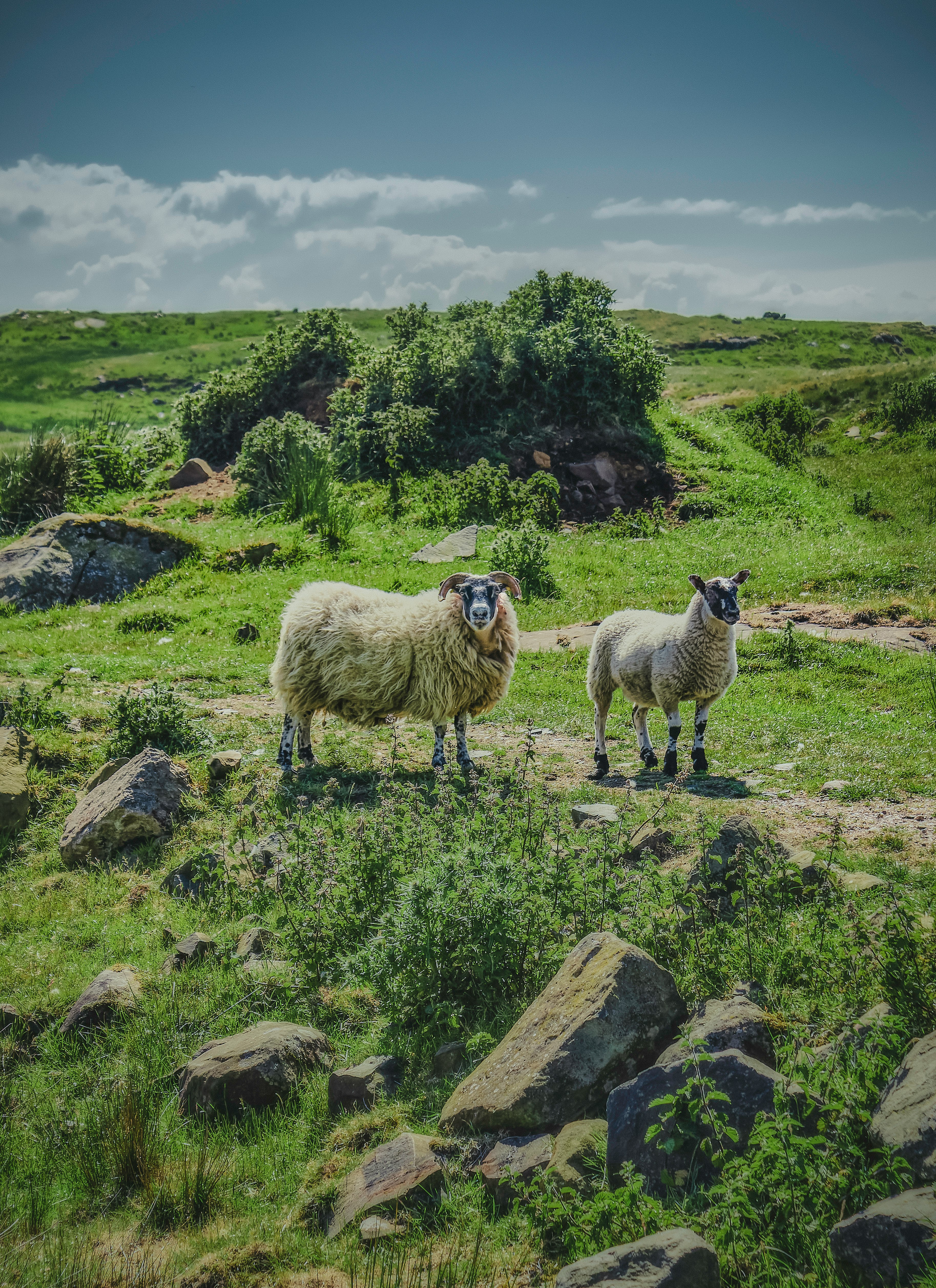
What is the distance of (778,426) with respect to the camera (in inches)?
1238

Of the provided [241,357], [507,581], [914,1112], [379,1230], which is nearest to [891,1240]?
[914,1112]

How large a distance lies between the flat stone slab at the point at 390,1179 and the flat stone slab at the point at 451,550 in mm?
15992

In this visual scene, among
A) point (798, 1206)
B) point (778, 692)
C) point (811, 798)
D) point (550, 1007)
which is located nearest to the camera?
point (798, 1206)

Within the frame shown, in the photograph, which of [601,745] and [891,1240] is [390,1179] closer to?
[891,1240]

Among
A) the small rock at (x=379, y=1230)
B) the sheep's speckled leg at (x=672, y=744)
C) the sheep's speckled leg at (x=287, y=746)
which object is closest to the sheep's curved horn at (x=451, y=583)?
the sheep's speckled leg at (x=287, y=746)

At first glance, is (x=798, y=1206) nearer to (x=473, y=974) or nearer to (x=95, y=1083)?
(x=473, y=974)

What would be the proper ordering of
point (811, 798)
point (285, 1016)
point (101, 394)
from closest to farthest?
point (285, 1016) → point (811, 798) → point (101, 394)

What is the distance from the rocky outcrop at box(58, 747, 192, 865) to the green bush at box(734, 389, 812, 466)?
25.1 meters

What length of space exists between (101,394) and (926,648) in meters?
87.5

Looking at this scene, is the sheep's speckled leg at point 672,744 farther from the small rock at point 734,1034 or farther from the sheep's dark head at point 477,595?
the small rock at point 734,1034

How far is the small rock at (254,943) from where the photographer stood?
6.29m

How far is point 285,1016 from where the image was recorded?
18.5 ft

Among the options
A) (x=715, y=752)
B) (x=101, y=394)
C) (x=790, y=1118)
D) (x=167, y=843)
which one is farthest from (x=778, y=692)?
(x=101, y=394)

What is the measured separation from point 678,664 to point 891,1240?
680 cm
